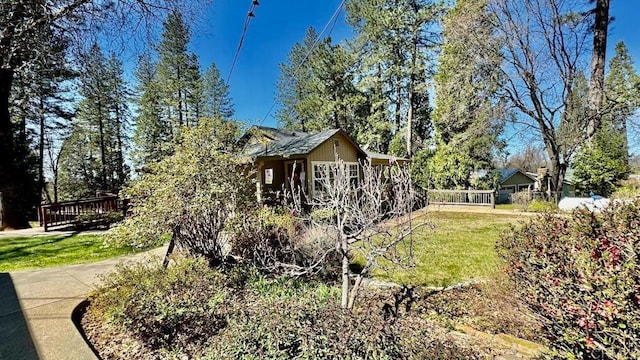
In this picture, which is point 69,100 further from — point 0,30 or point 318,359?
point 318,359

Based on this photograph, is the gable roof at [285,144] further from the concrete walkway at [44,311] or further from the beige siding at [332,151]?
the concrete walkway at [44,311]

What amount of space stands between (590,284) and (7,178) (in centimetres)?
1706

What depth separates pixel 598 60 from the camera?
13.2 metres

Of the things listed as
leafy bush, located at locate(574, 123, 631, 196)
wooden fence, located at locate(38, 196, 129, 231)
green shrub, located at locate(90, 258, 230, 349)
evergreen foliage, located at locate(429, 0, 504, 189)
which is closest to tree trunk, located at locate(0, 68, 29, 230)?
wooden fence, located at locate(38, 196, 129, 231)

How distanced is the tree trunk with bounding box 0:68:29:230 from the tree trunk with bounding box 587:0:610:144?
25.0 metres

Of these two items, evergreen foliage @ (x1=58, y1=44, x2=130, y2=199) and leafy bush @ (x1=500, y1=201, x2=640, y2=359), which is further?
evergreen foliage @ (x1=58, y1=44, x2=130, y2=199)

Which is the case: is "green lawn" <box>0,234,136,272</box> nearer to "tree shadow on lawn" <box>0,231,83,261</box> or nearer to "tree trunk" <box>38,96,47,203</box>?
"tree shadow on lawn" <box>0,231,83,261</box>

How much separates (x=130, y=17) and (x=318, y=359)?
9028 mm

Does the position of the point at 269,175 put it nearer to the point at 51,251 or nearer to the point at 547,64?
the point at 51,251

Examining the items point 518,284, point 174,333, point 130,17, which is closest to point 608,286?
point 518,284

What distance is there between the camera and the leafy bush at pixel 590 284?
69.0 inches

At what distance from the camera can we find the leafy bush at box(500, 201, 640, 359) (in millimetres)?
1752

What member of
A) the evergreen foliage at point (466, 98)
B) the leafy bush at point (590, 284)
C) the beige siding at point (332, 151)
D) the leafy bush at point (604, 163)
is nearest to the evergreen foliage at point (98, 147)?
the beige siding at point (332, 151)

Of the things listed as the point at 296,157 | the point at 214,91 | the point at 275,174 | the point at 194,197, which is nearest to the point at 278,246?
the point at 194,197
